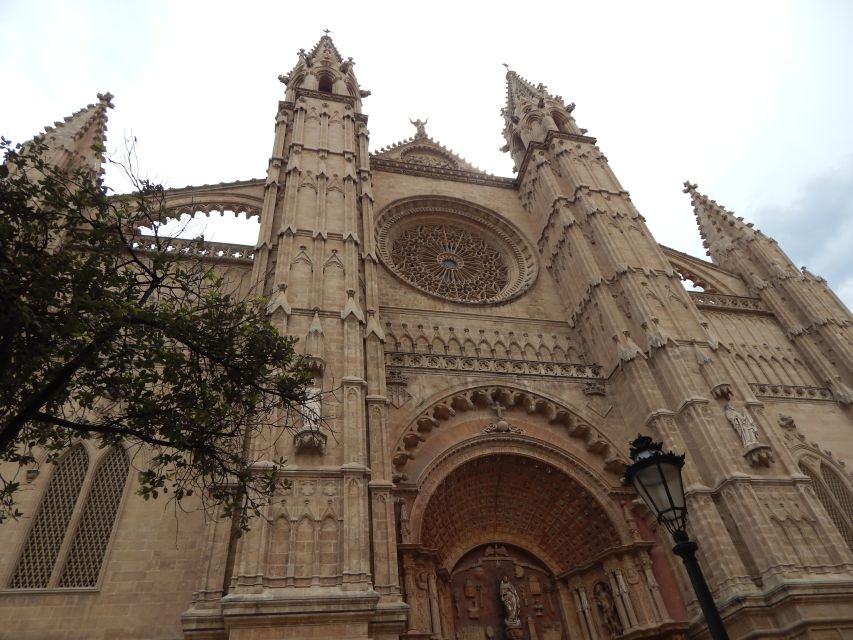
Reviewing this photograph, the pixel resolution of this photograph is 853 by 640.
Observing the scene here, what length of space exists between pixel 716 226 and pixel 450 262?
12.3m

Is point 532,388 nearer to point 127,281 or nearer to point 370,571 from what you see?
point 370,571

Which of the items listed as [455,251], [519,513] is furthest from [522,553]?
[455,251]

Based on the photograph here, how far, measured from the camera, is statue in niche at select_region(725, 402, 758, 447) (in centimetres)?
1336

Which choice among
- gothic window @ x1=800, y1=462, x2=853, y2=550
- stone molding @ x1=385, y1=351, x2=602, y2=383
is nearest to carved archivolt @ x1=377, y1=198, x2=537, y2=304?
stone molding @ x1=385, y1=351, x2=602, y2=383

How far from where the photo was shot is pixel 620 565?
13047mm

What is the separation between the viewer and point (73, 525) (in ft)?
36.9

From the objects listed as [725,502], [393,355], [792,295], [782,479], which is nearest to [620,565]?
[725,502]

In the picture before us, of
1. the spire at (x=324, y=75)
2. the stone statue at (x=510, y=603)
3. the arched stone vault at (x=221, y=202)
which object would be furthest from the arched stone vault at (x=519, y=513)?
the spire at (x=324, y=75)

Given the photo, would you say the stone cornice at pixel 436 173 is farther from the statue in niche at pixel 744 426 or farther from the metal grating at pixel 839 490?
the metal grating at pixel 839 490

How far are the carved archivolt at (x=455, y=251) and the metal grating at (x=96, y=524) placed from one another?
953 centimetres

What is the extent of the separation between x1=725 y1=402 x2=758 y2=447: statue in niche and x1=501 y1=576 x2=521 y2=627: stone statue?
6.22 m

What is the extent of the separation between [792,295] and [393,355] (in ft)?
48.9

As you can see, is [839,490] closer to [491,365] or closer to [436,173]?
[491,365]

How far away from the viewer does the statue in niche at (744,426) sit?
43.8 ft
